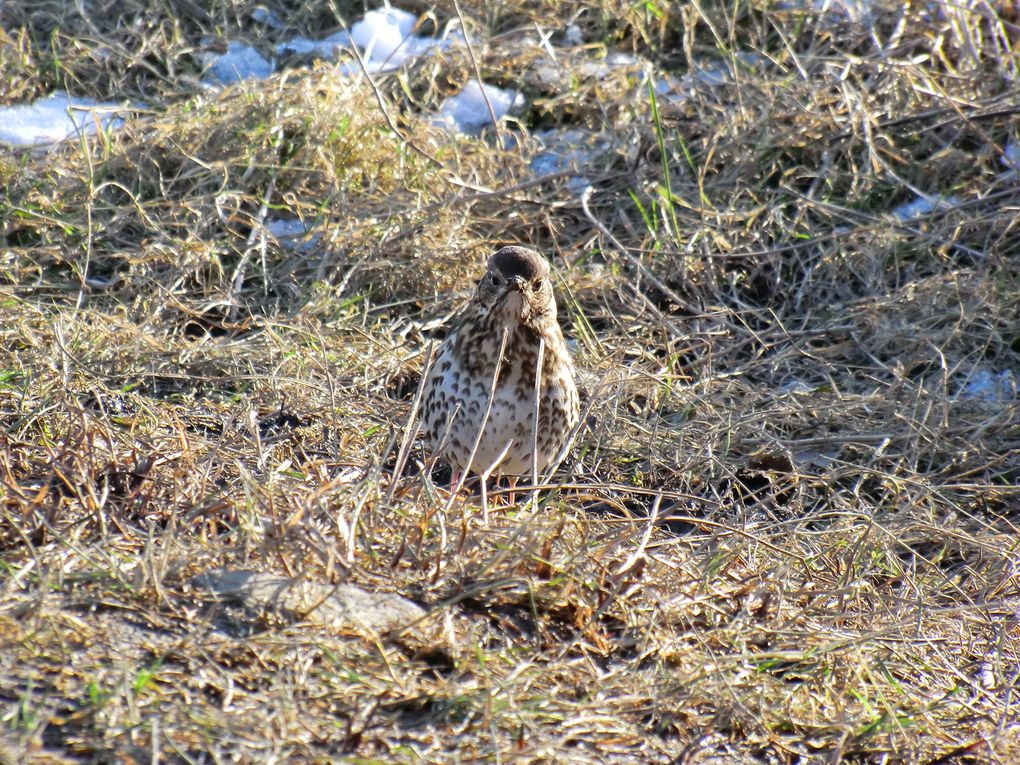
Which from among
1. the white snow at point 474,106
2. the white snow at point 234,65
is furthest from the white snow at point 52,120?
the white snow at point 474,106

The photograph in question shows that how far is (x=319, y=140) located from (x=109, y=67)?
129 cm

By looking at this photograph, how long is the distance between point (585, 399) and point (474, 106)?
238cm

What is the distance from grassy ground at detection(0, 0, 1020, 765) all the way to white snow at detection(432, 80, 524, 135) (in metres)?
0.11

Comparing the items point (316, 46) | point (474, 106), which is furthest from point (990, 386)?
point (316, 46)

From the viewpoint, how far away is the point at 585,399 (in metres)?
5.09

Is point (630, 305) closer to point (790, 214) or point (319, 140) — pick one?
point (790, 214)

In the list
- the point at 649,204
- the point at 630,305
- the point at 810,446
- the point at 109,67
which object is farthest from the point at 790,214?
the point at 109,67

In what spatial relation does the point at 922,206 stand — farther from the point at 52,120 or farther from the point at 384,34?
the point at 52,120

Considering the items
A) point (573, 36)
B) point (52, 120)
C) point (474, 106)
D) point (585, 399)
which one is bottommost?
point (585, 399)

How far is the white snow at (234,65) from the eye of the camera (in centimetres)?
665

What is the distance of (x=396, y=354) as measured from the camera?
5.22 m

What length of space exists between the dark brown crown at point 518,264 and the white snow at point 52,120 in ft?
8.67

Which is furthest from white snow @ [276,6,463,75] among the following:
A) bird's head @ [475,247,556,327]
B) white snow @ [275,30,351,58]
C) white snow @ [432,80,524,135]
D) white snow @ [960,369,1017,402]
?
white snow @ [960,369,1017,402]

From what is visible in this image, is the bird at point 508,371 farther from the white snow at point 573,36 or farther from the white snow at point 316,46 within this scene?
the white snow at point 573,36
